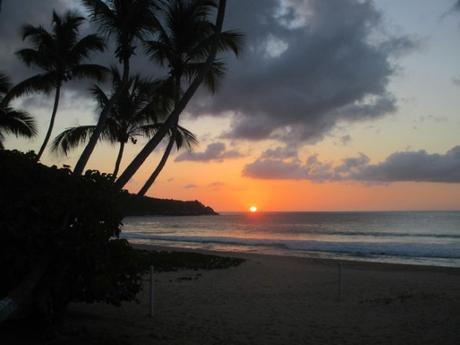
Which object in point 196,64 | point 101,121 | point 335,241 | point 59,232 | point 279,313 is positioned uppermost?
point 196,64

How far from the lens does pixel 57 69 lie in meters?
13.4

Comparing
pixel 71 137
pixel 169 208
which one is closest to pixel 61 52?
pixel 71 137

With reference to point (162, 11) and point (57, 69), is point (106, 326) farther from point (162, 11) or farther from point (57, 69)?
point (57, 69)

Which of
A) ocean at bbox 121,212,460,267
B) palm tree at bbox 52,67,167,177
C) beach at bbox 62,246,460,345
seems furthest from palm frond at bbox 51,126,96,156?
ocean at bbox 121,212,460,267

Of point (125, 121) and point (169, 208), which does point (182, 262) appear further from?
point (169, 208)

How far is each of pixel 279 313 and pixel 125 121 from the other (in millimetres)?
7097

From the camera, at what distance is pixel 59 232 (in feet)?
17.5

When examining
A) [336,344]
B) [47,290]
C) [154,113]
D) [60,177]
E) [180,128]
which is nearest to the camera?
[47,290]

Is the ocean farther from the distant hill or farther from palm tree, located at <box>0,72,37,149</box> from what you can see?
the distant hill

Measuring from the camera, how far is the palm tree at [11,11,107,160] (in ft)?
43.3

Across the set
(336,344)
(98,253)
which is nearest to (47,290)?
(98,253)

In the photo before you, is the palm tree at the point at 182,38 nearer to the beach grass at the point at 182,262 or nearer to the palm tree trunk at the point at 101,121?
the palm tree trunk at the point at 101,121

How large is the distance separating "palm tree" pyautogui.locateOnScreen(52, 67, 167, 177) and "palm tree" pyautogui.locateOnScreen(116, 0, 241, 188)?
225 centimetres

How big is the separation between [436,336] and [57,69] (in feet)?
38.9
